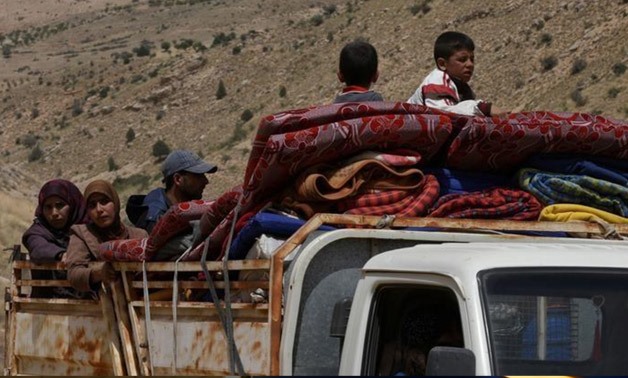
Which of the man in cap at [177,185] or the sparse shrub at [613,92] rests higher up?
the sparse shrub at [613,92]

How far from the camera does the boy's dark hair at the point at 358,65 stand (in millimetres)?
6484

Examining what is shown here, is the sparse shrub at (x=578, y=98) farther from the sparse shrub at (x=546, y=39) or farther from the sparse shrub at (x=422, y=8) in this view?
the sparse shrub at (x=422, y=8)

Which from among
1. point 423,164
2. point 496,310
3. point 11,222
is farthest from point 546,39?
point 496,310

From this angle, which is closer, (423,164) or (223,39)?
(423,164)

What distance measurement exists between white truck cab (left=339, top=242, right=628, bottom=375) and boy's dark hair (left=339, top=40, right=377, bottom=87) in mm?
2040

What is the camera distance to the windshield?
4039 millimetres

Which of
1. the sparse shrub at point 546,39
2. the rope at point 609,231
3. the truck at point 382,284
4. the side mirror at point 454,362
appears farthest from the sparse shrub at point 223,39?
the side mirror at point 454,362

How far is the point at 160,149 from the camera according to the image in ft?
206

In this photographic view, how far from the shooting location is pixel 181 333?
19.2 feet

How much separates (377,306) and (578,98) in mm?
37979

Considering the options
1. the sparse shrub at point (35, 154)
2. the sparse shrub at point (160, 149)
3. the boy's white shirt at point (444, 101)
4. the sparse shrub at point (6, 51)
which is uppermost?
the sparse shrub at point (6, 51)

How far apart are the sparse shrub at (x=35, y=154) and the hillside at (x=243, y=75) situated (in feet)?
0.19

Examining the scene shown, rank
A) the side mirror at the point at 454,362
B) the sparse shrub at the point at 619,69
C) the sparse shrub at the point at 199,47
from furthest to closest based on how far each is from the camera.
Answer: the sparse shrub at the point at 199,47, the sparse shrub at the point at 619,69, the side mirror at the point at 454,362

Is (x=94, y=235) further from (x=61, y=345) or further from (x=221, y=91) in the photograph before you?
(x=221, y=91)
